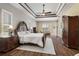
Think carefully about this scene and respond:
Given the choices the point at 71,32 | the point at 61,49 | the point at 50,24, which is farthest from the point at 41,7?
the point at 61,49

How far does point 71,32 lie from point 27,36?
121cm

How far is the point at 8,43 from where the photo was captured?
2969 millimetres

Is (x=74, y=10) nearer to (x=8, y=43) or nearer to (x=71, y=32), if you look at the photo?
(x=71, y=32)

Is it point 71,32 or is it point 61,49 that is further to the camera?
point 71,32

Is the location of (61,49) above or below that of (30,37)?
below

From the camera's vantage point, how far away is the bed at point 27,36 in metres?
2.94

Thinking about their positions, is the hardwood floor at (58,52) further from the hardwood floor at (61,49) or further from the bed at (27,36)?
the bed at (27,36)

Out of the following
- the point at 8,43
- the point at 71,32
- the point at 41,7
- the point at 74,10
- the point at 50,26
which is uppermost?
the point at 41,7

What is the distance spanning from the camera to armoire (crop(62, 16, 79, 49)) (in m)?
2.85

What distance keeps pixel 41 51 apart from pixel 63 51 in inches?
22.5

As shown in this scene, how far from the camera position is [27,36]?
9.71 ft

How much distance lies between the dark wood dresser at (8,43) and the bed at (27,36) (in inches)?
6.2

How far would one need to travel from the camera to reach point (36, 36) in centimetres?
295

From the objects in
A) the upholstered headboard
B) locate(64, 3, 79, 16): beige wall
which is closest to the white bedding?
the upholstered headboard
